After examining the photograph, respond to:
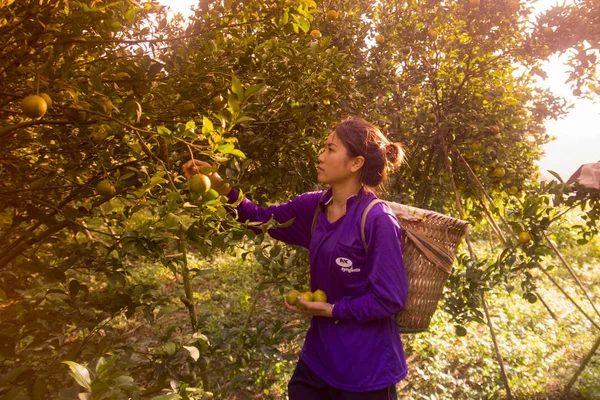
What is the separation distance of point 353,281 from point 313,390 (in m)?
0.43

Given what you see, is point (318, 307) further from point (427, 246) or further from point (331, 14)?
point (331, 14)

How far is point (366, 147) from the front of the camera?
171 cm

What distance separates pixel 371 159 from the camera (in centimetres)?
173

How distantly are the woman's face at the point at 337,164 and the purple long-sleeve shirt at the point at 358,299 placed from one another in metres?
0.10

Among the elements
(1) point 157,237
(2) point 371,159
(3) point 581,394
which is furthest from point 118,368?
(3) point 581,394

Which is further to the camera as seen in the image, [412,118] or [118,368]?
[412,118]

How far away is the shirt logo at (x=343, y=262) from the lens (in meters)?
1.60

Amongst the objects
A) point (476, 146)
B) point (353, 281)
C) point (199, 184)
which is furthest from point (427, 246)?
point (476, 146)

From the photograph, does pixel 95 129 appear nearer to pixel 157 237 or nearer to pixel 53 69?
pixel 53 69

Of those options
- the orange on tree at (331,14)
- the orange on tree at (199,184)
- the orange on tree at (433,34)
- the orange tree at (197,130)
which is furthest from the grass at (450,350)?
the orange on tree at (433,34)

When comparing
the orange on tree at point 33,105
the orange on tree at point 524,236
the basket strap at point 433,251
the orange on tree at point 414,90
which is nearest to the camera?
the orange on tree at point 33,105

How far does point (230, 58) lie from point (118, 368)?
124 cm

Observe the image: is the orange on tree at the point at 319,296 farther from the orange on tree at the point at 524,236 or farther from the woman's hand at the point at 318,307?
the orange on tree at the point at 524,236

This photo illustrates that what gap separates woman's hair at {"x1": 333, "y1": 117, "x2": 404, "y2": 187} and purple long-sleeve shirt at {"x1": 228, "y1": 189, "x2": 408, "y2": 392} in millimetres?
81
